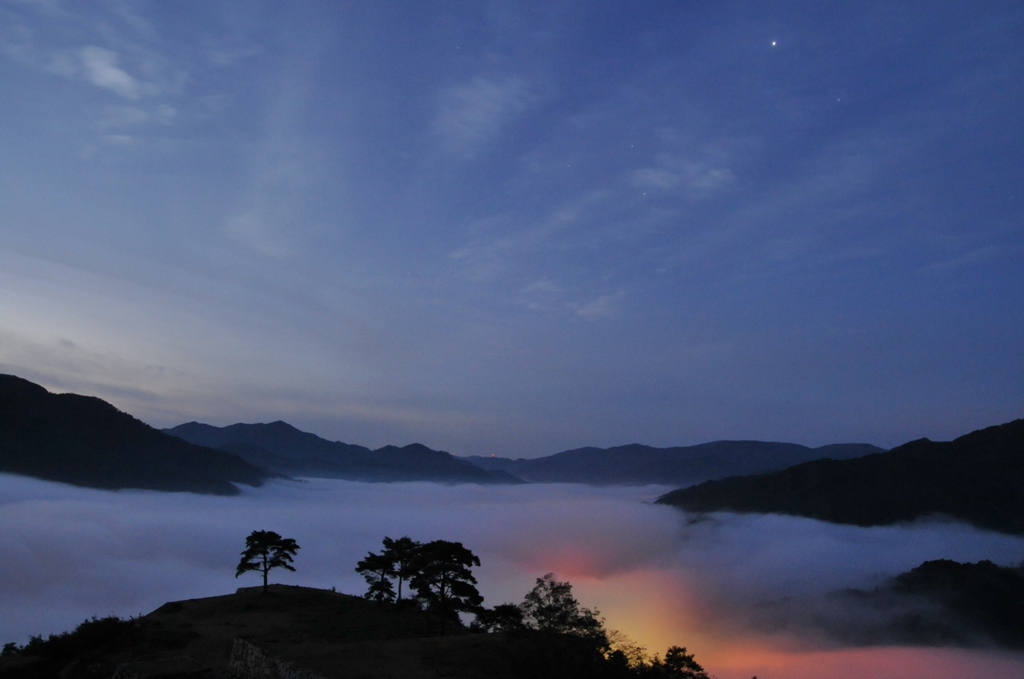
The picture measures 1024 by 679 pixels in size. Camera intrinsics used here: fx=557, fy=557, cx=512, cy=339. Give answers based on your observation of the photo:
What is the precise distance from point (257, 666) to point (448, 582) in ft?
67.6

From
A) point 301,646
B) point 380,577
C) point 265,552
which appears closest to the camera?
point 301,646

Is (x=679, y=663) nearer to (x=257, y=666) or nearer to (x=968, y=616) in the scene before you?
(x=257, y=666)

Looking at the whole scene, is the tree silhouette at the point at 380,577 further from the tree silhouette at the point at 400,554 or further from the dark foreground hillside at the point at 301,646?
the dark foreground hillside at the point at 301,646

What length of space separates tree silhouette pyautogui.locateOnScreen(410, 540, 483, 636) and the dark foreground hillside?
100 inches

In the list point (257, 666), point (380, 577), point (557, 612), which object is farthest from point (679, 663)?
point (257, 666)

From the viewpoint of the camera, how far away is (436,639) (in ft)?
112

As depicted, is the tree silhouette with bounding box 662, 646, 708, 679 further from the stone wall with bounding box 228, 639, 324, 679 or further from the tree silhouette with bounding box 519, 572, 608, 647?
the stone wall with bounding box 228, 639, 324, 679

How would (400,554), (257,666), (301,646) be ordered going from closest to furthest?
(257,666), (301,646), (400,554)

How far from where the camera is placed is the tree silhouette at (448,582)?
4494cm

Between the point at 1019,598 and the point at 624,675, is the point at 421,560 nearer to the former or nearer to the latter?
the point at 624,675

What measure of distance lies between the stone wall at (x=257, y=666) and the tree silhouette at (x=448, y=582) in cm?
A: 1869

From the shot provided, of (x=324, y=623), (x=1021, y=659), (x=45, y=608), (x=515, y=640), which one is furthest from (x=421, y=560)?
(x=1021, y=659)

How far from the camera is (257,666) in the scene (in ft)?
86.6

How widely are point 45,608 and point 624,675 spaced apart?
9192 inches
